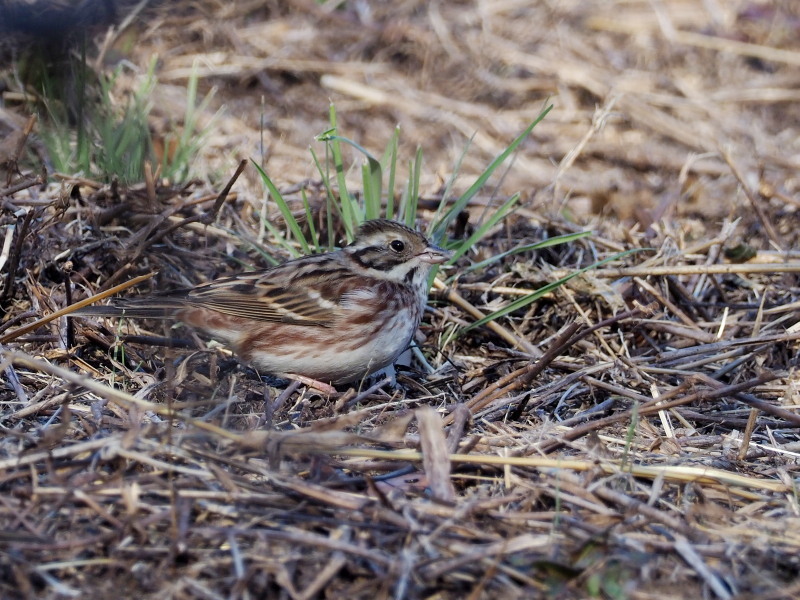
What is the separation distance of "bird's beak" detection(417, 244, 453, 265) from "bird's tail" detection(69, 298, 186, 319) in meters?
1.18

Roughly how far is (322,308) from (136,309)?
874 mm

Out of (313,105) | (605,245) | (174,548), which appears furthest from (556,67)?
(174,548)

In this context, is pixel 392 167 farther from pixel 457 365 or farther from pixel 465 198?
pixel 457 365

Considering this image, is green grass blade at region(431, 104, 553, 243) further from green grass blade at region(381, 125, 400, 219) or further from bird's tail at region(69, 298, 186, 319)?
bird's tail at region(69, 298, 186, 319)

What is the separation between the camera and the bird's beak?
186 inches

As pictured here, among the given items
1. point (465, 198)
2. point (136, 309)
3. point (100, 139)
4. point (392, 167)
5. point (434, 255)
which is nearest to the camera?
point (136, 309)

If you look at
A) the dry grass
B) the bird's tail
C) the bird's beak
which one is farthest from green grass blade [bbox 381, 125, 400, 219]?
the bird's tail

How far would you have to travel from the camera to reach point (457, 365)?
4824 millimetres

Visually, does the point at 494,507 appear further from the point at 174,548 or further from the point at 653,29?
the point at 653,29

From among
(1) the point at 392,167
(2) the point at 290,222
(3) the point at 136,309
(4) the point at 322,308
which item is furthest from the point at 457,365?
(3) the point at 136,309

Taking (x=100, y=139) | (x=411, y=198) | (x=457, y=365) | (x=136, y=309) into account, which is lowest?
(x=457, y=365)

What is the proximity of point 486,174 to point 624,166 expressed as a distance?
10.6ft

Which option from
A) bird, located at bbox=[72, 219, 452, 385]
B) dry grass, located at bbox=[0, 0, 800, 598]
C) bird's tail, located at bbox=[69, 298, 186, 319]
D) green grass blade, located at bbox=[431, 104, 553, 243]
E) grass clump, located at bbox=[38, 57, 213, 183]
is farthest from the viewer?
grass clump, located at bbox=[38, 57, 213, 183]

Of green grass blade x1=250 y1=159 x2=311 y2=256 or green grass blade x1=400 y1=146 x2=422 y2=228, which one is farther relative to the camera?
green grass blade x1=400 y1=146 x2=422 y2=228
